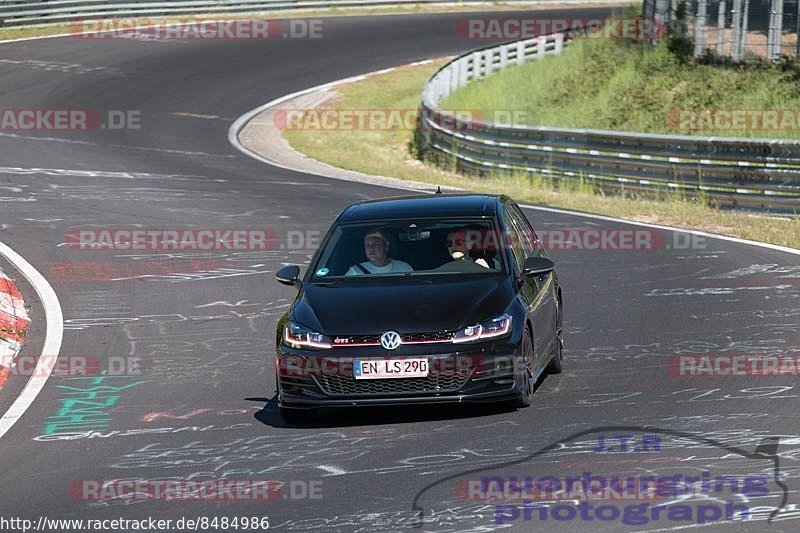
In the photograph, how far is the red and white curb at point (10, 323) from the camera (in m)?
11.8

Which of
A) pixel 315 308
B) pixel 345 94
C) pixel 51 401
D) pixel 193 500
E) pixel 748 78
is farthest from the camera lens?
pixel 345 94

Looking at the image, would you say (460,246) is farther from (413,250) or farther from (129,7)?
(129,7)

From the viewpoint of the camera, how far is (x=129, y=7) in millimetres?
47562

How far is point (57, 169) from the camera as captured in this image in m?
25.3

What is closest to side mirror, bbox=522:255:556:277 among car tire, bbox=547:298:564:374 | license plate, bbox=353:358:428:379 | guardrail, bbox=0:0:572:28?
car tire, bbox=547:298:564:374

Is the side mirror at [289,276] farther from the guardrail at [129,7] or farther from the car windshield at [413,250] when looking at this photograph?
the guardrail at [129,7]

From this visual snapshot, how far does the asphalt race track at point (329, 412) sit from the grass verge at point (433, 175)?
1205 mm

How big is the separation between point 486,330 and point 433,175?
701 inches

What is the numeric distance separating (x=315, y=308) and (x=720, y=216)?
11394 mm

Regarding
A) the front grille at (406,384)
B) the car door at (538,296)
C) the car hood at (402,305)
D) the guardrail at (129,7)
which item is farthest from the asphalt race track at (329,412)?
the guardrail at (129,7)

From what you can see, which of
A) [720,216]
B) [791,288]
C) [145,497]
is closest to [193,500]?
[145,497]

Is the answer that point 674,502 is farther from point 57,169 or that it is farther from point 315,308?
point 57,169

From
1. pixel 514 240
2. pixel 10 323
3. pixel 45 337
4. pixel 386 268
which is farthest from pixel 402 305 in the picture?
pixel 10 323

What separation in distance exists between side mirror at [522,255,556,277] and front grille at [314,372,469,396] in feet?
4.01
